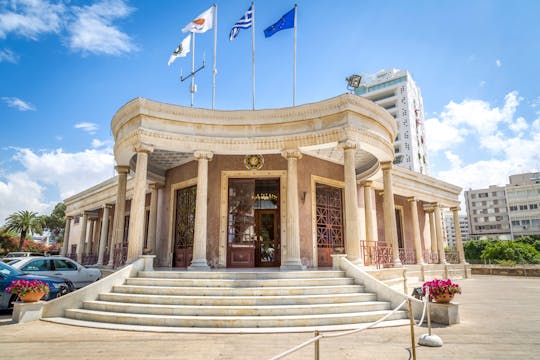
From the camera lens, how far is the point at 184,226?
13602 mm

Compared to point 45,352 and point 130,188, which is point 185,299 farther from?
point 130,188

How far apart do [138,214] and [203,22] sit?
8.07 m

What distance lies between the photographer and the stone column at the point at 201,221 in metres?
10.4

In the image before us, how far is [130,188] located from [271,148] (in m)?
12.2

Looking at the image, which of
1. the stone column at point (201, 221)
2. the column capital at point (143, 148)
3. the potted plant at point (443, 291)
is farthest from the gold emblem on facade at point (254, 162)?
the potted plant at point (443, 291)

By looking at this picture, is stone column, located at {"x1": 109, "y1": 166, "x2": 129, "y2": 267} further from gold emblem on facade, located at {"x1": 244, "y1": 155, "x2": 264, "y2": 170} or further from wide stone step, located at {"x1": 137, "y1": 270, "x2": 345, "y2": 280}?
gold emblem on facade, located at {"x1": 244, "y1": 155, "x2": 264, "y2": 170}

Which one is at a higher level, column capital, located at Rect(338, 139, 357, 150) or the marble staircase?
column capital, located at Rect(338, 139, 357, 150)

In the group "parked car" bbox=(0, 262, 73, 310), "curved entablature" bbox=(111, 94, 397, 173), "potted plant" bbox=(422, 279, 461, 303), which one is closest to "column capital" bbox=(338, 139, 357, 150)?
"curved entablature" bbox=(111, 94, 397, 173)

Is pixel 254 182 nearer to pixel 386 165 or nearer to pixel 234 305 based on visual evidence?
pixel 386 165

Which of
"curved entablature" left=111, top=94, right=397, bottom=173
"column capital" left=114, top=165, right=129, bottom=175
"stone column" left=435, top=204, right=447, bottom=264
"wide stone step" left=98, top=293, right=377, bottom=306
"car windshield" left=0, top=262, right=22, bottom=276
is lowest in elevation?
"wide stone step" left=98, top=293, right=377, bottom=306

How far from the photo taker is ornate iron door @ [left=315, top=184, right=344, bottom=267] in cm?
1295

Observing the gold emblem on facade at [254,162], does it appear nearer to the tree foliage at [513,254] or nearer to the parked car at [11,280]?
the parked car at [11,280]

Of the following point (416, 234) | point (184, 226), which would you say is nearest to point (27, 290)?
point (184, 226)

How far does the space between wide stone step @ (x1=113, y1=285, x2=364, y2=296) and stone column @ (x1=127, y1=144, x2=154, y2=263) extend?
1957mm
